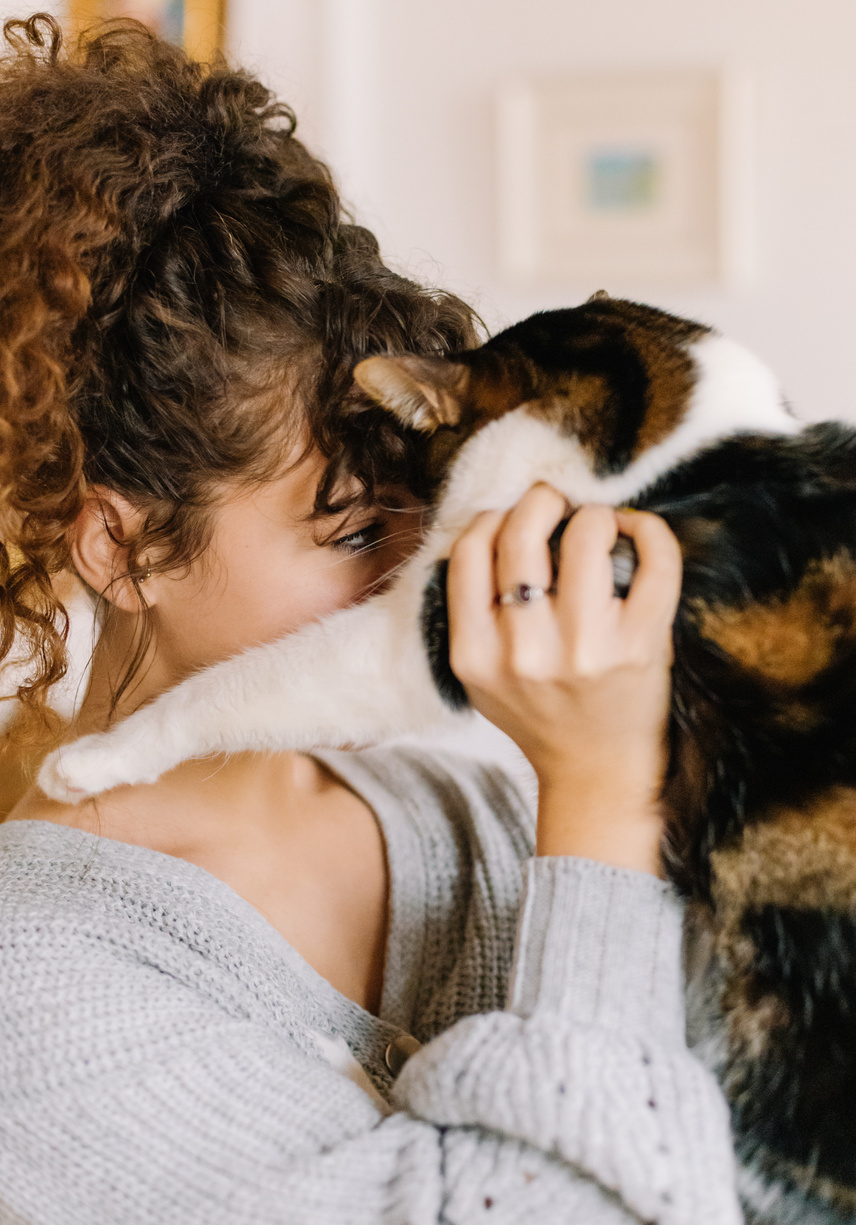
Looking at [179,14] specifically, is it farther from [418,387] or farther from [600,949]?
[600,949]

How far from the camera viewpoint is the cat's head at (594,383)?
887 millimetres

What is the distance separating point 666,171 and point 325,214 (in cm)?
118

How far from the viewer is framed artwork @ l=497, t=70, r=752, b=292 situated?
6.24 feet

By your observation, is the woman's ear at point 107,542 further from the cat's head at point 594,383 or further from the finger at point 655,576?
the finger at point 655,576

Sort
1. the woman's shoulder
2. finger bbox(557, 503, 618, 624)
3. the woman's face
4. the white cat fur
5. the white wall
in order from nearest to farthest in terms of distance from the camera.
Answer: finger bbox(557, 503, 618, 624), the white cat fur, the woman's face, the woman's shoulder, the white wall

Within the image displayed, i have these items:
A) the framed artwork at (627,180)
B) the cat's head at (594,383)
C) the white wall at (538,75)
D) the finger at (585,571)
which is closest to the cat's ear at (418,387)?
the cat's head at (594,383)

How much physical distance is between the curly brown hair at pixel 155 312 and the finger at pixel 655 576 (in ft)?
1.03

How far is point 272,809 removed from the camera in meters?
1.19

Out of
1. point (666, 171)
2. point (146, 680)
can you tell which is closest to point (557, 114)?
point (666, 171)

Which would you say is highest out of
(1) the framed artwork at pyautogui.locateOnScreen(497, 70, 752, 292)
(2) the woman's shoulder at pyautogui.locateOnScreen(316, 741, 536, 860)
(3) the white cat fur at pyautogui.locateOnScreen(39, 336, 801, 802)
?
(1) the framed artwork at pyautogui.locateOnScreen(497, 70, 752, 292)

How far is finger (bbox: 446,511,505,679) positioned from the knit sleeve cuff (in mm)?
177

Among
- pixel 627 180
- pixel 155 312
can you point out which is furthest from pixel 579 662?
pixel 627 180

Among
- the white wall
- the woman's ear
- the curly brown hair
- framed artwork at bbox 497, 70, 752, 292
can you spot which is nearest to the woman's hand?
the curly brown hair

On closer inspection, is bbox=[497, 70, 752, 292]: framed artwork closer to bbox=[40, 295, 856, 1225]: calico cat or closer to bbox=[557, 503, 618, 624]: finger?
bbox=[40, 295, 856, 1225]: calico cat
